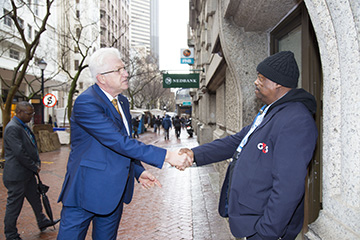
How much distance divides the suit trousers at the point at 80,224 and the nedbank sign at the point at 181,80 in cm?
1300

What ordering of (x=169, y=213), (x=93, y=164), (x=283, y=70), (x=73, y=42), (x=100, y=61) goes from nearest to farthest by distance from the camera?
(x=283, y=70) < (x=93, y=164) < (x=100, y=61) < (x=169, y=213) < (x=73, y=42)

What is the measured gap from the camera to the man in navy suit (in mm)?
2330

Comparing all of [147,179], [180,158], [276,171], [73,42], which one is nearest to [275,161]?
[276,171]

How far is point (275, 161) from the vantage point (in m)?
1.75

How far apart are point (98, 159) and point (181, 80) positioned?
43.6ft

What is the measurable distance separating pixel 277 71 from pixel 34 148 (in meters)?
3.68

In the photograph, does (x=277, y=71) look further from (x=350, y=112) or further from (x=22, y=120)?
(x=22, y=120)

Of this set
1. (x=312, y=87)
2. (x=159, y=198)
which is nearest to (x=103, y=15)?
(x=159, y=198)

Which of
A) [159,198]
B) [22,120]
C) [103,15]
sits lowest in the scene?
[159,198]

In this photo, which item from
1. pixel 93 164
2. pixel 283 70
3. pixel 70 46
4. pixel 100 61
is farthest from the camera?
pixel 70 46

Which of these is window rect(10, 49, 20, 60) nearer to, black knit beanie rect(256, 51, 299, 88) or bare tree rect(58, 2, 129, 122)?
bare tree rect(58, 2, 129, 122)

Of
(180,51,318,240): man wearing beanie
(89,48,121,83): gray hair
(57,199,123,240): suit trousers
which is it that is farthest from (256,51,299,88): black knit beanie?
(57,199,123,240): suit trousers

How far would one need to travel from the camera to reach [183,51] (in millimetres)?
20578

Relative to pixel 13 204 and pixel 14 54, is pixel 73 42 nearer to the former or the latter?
pixel 14 54
